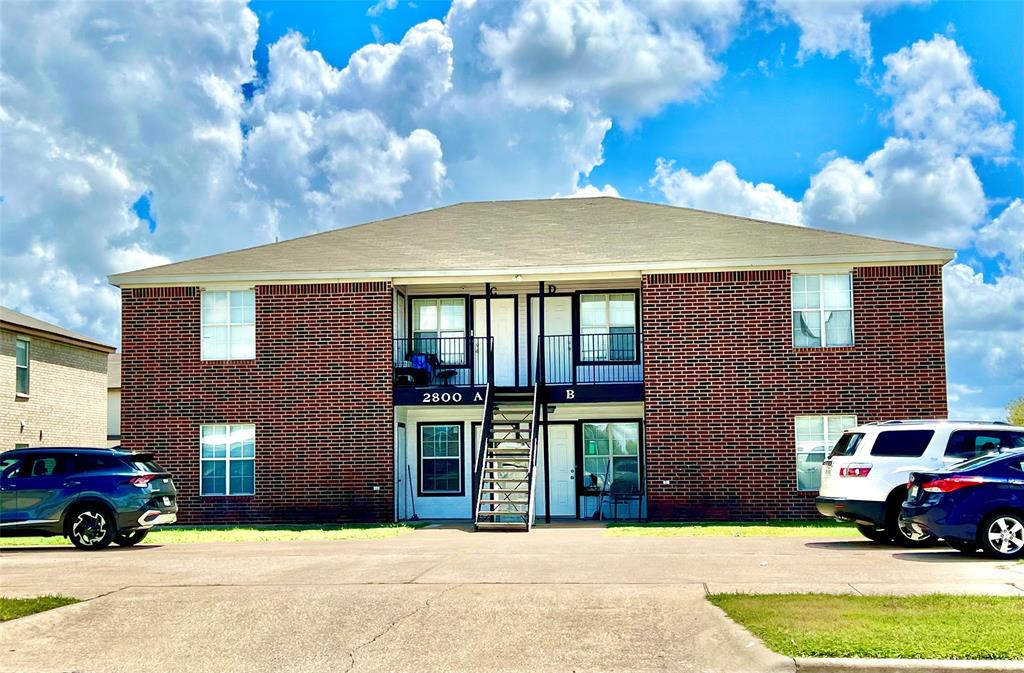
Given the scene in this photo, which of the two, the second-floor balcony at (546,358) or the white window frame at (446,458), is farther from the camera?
the white window frame at (446,458)

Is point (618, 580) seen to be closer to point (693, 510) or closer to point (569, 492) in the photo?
point (693, 510)

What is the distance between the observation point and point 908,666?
8.42 metres

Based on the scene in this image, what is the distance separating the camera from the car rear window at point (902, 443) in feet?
54.8

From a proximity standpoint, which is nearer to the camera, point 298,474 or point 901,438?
point 901,438

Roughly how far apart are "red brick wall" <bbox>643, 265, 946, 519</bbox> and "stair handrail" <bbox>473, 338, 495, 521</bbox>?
3306 millimetres

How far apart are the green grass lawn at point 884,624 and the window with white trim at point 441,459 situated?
52.1 ft

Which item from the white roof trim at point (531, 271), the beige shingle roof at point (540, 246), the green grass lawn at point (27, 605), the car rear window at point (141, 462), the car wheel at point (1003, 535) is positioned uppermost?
the beige shingle roof at point (540, 246)

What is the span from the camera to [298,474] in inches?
982

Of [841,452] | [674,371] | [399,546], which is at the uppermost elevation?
[674,371]

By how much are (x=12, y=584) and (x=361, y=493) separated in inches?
449

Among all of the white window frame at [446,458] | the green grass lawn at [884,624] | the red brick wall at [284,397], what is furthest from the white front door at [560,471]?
the green grass lawn at [884,624]

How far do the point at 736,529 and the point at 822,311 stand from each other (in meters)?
5.57

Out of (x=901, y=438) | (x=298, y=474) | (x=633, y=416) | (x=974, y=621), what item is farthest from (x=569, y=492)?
(x=974, y=621)

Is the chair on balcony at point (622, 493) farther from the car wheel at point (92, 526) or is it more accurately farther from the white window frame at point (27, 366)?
the white window frame at point (27, 366)
